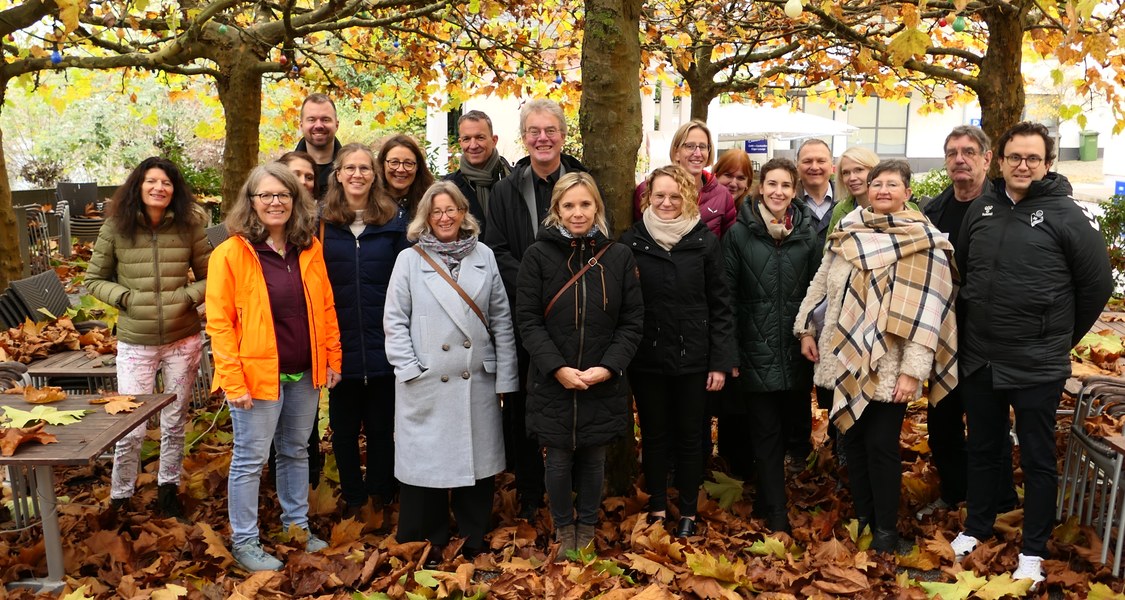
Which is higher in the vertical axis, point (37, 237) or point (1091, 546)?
point (37, 237)

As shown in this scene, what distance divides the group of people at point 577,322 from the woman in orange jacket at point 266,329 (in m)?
0.01

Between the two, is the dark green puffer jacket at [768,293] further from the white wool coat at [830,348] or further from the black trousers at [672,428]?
Answer: the black trousers at [672,428]

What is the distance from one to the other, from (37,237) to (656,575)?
479 inches

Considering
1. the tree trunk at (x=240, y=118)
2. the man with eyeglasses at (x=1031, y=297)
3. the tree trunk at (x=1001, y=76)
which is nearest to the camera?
the man with eyeglasses at (x=1031, y=297)

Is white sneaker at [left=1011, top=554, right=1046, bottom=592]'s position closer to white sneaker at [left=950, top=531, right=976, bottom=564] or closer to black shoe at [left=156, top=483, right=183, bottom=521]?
white sneaker at [left=950, top=531, right=976, bottom=564]

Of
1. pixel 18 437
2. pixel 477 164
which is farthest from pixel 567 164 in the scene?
pixel 18 437

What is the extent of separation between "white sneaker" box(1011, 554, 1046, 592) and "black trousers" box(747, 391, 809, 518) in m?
1.08

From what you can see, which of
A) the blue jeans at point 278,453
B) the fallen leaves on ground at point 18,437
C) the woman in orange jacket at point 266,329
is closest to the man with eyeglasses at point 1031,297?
the woman in orange jacket at point 266,329

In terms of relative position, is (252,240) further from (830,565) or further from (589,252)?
(830,565)

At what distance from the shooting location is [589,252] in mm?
4199

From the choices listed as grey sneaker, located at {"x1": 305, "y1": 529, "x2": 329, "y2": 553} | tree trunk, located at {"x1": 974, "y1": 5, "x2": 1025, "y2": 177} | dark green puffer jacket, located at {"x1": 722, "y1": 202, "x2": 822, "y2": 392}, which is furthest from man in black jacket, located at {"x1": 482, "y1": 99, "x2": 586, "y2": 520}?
tree trunk, located at {"x1": 974, "y1": 5, "x2": 1025, "y2": 177}

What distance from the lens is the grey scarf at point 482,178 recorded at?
4.90 m

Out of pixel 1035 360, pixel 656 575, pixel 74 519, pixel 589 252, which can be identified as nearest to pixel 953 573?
pixel 1035 360

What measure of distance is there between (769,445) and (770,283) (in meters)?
0.82
